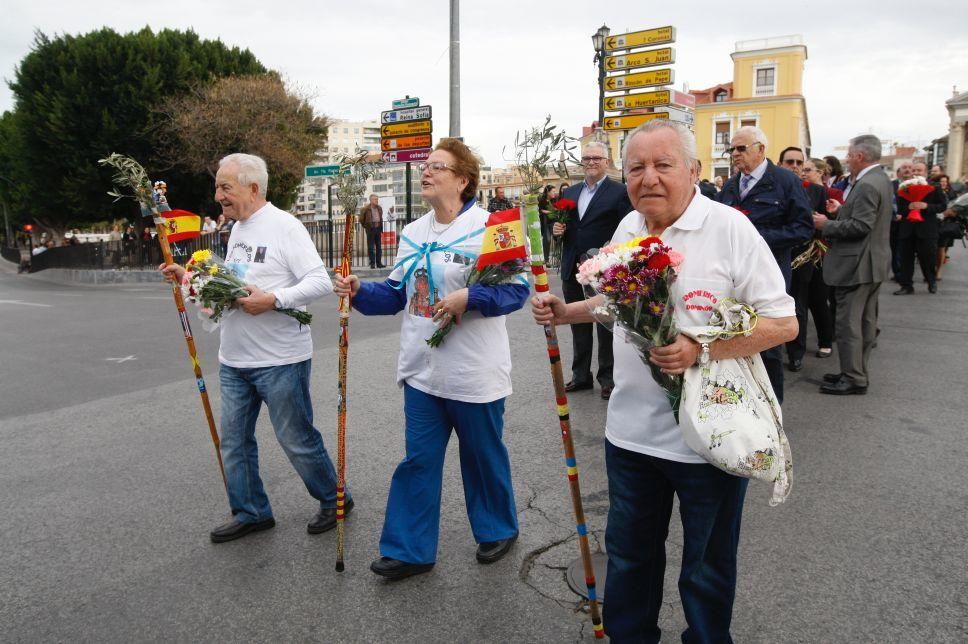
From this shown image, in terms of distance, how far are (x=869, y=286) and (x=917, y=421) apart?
1370 mm

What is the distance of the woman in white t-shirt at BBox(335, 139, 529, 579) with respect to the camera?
11.4 feet

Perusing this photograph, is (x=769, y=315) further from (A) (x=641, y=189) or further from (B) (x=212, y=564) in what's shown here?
(B) (x=212, y=564)

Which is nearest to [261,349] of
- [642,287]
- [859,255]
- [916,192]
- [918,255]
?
[642,287]

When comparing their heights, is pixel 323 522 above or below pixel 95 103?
below

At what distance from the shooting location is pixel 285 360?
152 inches

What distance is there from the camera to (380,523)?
4.09 metres

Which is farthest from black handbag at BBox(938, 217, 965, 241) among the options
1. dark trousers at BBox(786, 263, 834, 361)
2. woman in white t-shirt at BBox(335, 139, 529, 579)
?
woman in white t-shirt at BBox(335, 139, 529, 579)

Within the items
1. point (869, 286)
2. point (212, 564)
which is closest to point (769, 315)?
point (212, 564)

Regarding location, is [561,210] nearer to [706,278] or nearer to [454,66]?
[706,278]

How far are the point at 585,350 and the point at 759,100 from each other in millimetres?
68927

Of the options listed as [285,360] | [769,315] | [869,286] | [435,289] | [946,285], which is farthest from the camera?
[946,285]

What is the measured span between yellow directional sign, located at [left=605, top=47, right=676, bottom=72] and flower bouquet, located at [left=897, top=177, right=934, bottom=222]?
513cm

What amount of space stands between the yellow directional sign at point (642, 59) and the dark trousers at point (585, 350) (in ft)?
32.8

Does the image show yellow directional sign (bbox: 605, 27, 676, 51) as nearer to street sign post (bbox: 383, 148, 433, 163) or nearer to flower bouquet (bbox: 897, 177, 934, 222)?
street sign post (bbox: 383, 148, 433, 163)
